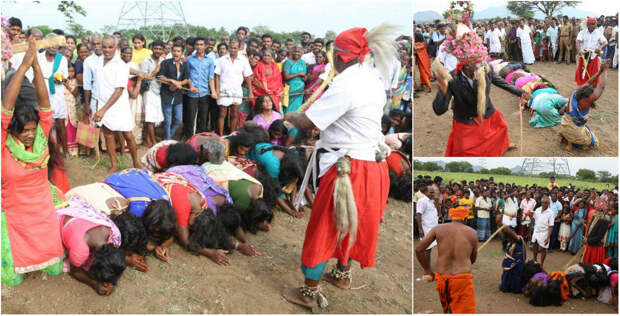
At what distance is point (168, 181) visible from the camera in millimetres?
4496

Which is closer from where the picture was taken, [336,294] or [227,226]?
[336,294]

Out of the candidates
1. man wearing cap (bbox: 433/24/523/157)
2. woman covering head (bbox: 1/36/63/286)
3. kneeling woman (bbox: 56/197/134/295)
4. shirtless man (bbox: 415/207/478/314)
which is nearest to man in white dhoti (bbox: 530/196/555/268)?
shirtless man (bbox: 415/207/478/314)

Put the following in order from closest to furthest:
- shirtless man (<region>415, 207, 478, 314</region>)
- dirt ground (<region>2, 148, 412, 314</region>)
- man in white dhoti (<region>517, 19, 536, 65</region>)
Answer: dirt ground (<region>2, 148, 412, 314</region>) → shirtless man (<region>415, 207, 478, 314</region>) → man in white dhoti (<region>517, 19, 536, 65</region>)

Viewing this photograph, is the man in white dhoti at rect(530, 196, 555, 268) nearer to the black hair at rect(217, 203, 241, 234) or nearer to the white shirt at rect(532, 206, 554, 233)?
the white shirt at rect(532, 206, 554, 233)

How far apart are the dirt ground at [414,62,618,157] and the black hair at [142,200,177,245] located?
4.17 metres

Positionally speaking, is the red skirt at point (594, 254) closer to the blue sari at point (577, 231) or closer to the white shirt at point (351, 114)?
the blue sari at point (577, 231)

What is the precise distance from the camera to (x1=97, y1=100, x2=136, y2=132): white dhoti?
250 inches

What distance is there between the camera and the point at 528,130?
7605 mm

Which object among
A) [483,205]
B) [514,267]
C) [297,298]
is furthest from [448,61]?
[297,298]

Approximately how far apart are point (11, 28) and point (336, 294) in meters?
5.23

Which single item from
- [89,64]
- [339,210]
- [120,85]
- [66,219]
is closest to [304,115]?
Answer: [339,210]

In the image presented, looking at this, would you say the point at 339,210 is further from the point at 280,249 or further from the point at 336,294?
the point at 280,249

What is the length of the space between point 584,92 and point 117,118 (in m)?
5.65

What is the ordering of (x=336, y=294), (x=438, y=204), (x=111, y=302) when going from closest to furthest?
(x=111, y=302), (x=336, y=294), (x=438, y=204)
